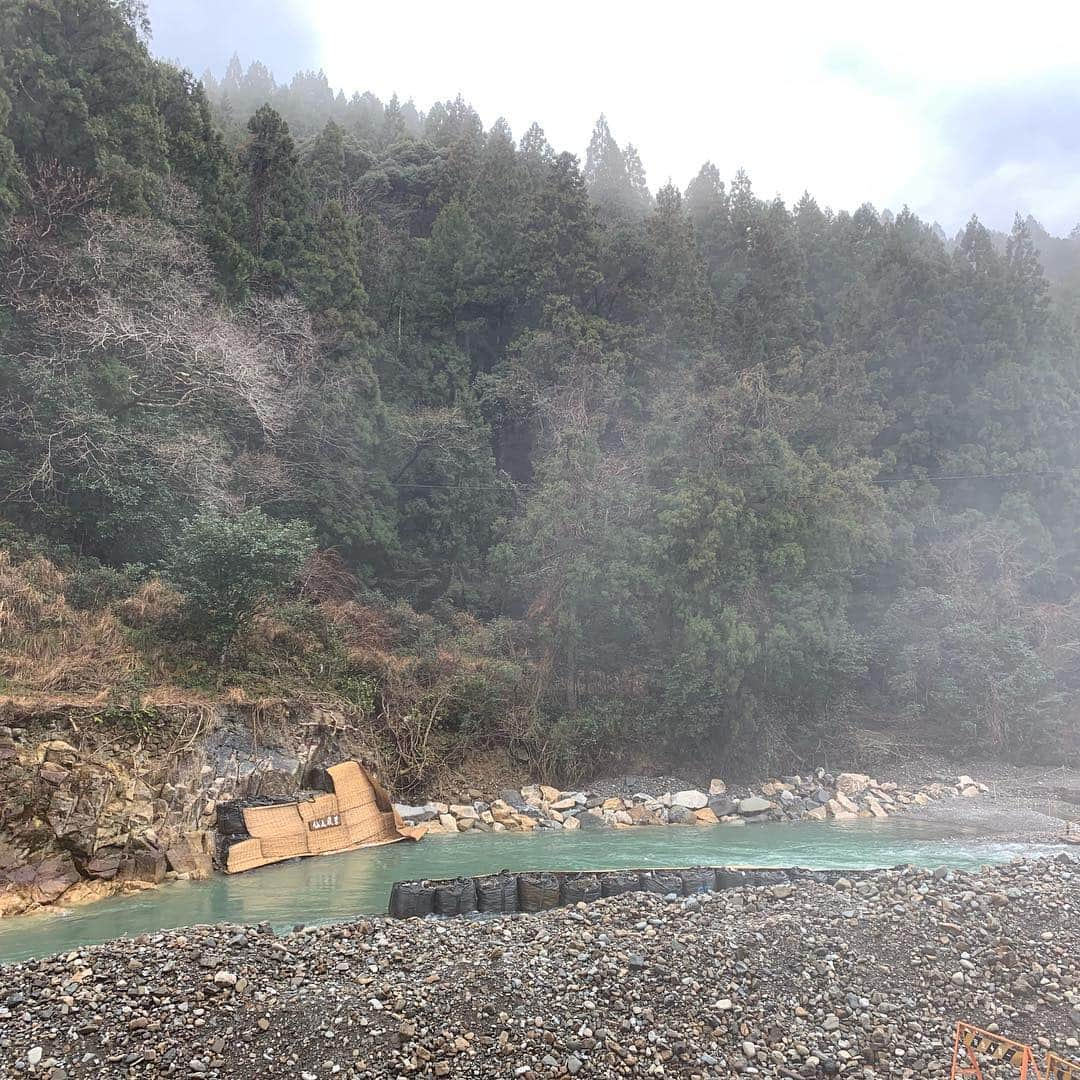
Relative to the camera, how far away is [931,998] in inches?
308

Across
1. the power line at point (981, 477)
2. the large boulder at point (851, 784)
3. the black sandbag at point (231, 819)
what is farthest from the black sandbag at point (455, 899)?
the power line at point (981, 477)

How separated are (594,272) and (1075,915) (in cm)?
2483

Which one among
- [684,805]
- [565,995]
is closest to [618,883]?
[565,995]

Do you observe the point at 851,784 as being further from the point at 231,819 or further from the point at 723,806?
the point at 231,819

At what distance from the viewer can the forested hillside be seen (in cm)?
1712

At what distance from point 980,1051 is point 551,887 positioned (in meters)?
5.18

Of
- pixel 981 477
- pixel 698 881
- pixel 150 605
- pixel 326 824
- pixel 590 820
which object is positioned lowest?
pixel 590 820

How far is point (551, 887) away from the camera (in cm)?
1087

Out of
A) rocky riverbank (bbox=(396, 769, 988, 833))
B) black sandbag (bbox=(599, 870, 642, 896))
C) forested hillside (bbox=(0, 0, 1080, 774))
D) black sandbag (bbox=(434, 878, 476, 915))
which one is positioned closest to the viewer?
black sandbag (bbox=(434, 878, 476, 915))

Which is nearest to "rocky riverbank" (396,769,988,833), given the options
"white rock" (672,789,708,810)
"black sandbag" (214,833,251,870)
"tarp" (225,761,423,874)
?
"white rock" (672,789,708,810)

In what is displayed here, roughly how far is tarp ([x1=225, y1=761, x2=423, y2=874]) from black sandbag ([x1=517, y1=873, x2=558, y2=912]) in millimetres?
4746

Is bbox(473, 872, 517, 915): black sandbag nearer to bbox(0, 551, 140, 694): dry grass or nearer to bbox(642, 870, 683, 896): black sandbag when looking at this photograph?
bbox(642, 870, 683, 896): black sandbag

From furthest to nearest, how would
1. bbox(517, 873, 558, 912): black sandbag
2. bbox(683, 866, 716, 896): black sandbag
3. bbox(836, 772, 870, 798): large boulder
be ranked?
bbox(836, 772, 870, 798): large boulder, bbox(683, 866, 716, 896): black sandbag, bbox(517, 873, 558, 912): black sandbag

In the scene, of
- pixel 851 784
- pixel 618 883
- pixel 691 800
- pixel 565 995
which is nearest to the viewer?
pixel 565 995
